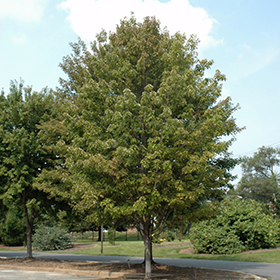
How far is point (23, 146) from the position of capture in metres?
16.9

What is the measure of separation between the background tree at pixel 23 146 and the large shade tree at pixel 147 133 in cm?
678

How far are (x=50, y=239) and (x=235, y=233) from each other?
58.0 feet

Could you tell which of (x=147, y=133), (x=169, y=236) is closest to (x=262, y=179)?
(x=169, y=236)

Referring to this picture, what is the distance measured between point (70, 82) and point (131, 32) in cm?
978

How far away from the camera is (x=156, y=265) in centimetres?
1377

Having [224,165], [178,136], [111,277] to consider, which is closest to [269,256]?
[224,165]

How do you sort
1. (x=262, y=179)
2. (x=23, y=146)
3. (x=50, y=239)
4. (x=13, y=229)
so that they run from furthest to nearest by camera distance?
(x=262, y=179)
(x=13, y=229)
(x=50, y=239)
(x=23, y=146)

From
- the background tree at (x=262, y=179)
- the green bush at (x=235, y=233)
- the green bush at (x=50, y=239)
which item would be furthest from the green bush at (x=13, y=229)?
the background tree at (x=262, y=179)

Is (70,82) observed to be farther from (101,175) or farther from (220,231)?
(220,231)

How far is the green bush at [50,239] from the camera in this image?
30.1 meters

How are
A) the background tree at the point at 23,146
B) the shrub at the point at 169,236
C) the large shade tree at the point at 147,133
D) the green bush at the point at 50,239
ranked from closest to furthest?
the large shade tree at the point at 147,133
the background tree at the point at 23,146
the green bush at the point at 50,239
the shrub at the point at 169,236

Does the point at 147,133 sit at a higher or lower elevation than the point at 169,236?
higher

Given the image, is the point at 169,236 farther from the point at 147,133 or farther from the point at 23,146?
the point at 147,133

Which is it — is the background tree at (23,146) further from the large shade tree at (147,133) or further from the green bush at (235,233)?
the green bush at (235,233)
